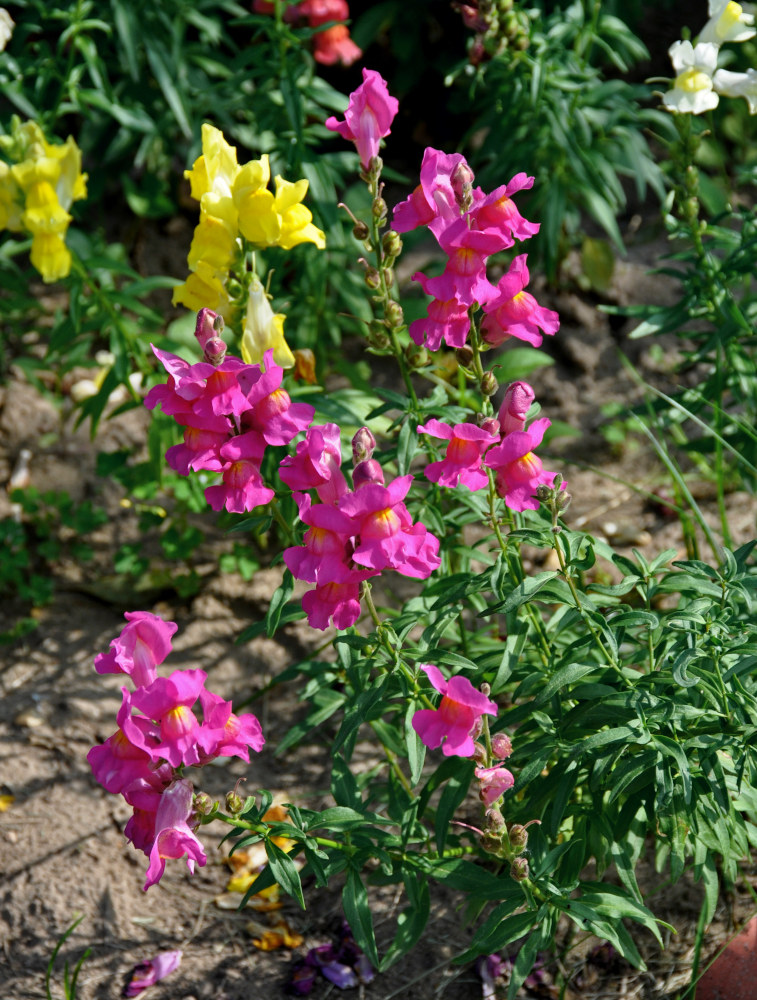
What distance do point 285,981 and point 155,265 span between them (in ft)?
9.68

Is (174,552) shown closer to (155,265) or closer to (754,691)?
(155,265)

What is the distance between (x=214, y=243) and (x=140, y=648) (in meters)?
0.90

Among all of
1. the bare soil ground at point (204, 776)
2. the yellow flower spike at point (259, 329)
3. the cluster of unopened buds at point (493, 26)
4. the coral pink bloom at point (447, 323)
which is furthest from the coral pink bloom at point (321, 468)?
→ the cluster of unopened buds at point (493, 26)

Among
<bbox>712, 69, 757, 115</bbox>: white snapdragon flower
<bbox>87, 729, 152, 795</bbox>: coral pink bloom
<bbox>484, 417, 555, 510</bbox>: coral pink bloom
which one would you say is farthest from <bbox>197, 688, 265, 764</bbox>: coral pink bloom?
<bbox>712, 69, 757, 115</bbox>: white snapdragon flower

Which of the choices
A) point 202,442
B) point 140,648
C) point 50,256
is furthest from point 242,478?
point 50,256

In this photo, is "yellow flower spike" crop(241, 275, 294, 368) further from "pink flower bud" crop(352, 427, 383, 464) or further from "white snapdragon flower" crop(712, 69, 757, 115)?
"white snapdragon flower" crop(712, 69, 757, 115)

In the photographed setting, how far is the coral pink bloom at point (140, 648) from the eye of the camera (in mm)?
1782

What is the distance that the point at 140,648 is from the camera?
1.81 metres

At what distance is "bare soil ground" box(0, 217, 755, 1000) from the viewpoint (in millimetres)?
2529

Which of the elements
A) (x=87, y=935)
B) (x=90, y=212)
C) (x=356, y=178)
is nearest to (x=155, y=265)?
(x=90, y=212)

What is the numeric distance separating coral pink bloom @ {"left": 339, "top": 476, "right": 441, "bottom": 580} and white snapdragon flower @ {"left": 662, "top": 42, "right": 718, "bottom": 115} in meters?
1.53

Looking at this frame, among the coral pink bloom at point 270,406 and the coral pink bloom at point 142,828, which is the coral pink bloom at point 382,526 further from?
the coral pink bloom at point 142,828

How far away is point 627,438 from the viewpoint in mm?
3938

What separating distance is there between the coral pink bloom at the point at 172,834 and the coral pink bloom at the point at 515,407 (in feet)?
2.80
